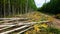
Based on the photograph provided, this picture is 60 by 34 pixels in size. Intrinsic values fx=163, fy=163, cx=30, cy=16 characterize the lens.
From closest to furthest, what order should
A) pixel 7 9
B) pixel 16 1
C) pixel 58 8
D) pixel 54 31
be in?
pixel 54 31 < pixel 7 9 < pixel 16 1 < pixel 58 8

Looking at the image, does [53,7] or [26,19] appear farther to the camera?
[53,7]

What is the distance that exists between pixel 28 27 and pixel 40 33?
849 millimetres

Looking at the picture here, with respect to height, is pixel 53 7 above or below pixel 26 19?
above

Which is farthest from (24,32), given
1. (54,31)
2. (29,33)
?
(54,31)

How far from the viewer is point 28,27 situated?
24.2 ft

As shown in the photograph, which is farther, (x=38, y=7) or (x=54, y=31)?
(x=38, y=7)

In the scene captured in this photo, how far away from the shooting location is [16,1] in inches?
Answer: 844

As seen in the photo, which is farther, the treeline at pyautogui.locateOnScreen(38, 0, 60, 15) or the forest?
the treeline at pyautogui.locateOnScreen(38, 0, 60, 15)

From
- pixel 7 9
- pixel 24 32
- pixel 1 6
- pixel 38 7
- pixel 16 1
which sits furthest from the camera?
pixel 38 7

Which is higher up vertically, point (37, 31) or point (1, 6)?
point (1, 6)

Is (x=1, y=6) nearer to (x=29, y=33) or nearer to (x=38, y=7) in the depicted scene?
(x=29, y=33)

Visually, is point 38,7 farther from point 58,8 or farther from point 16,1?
point 16,1

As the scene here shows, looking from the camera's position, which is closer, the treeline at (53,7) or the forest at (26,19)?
the forest at (26,19)

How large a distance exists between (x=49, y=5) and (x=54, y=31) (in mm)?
21726
